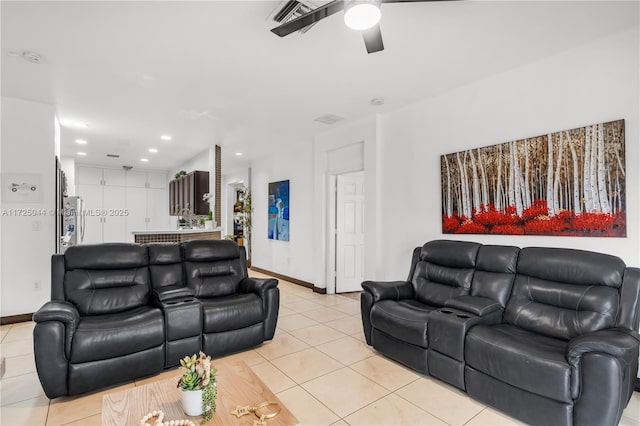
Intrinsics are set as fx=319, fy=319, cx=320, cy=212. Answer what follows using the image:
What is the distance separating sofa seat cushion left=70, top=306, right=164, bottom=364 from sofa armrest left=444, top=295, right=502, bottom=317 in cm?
249

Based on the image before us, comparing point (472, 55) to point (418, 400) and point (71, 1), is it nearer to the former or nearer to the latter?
point (418, 400)

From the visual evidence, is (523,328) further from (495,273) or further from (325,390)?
(325,390)

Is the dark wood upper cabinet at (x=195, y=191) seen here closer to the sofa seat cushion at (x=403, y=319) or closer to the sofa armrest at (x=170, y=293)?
the sofa armrest at (x=170, y=293)

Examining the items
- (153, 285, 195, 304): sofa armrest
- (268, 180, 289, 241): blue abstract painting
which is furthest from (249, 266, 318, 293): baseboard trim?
(153, 285, 195, 304): sofa armrest

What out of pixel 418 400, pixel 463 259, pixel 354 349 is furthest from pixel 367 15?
pixel 354 349

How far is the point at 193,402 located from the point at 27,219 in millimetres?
4158

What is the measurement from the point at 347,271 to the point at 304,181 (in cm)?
189

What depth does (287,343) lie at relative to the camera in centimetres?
341

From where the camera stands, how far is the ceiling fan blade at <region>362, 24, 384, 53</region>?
6.59ft

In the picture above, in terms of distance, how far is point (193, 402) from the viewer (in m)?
1.53

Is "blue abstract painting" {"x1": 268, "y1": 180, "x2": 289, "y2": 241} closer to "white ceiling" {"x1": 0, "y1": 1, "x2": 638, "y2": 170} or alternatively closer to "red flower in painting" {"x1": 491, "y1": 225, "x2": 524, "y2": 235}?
"white ceiling" {"x1": 0, "y1": 1, "x2": 638, "y2": 170}

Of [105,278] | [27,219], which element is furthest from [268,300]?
[27,219]

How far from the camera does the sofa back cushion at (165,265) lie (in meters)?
3.29

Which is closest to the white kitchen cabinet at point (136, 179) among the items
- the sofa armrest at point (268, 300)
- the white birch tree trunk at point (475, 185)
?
the sofa armrest at point (268, 300)
